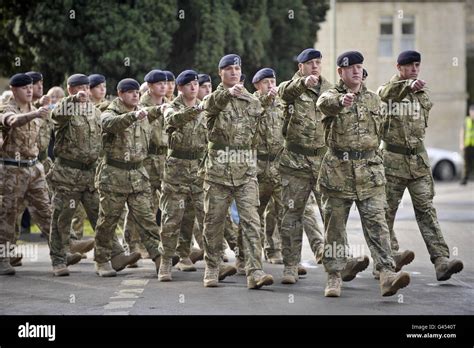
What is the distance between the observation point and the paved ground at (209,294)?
→ 10.3m

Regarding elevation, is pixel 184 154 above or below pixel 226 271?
above

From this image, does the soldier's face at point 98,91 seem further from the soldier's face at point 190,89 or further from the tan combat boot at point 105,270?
the tan combat boot at point 105,270

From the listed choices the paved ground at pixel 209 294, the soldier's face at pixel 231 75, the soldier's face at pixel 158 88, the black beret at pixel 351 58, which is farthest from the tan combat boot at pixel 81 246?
the black beret at pixel 351 58

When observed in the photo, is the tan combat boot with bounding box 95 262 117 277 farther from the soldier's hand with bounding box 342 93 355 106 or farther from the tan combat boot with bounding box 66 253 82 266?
the soldier's hand with bounding box 342 93 355 106

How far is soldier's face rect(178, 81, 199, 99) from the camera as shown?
40.0ft

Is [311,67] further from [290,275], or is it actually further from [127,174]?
[127,174]

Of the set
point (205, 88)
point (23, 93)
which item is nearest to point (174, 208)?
point (205, 88)

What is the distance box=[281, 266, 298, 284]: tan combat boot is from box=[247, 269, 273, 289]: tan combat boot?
580 millimetres

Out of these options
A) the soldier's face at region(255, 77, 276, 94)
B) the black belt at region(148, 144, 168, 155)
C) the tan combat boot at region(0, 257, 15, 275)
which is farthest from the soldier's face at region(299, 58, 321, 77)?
the tan combat boot at region(0, 257, 15, 275)

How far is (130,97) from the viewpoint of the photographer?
1247cm

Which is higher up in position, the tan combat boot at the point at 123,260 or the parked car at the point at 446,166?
the tan combat boot at the point at 123,260

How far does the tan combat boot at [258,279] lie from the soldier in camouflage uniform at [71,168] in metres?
2.07

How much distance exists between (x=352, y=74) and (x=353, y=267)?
2155mm
